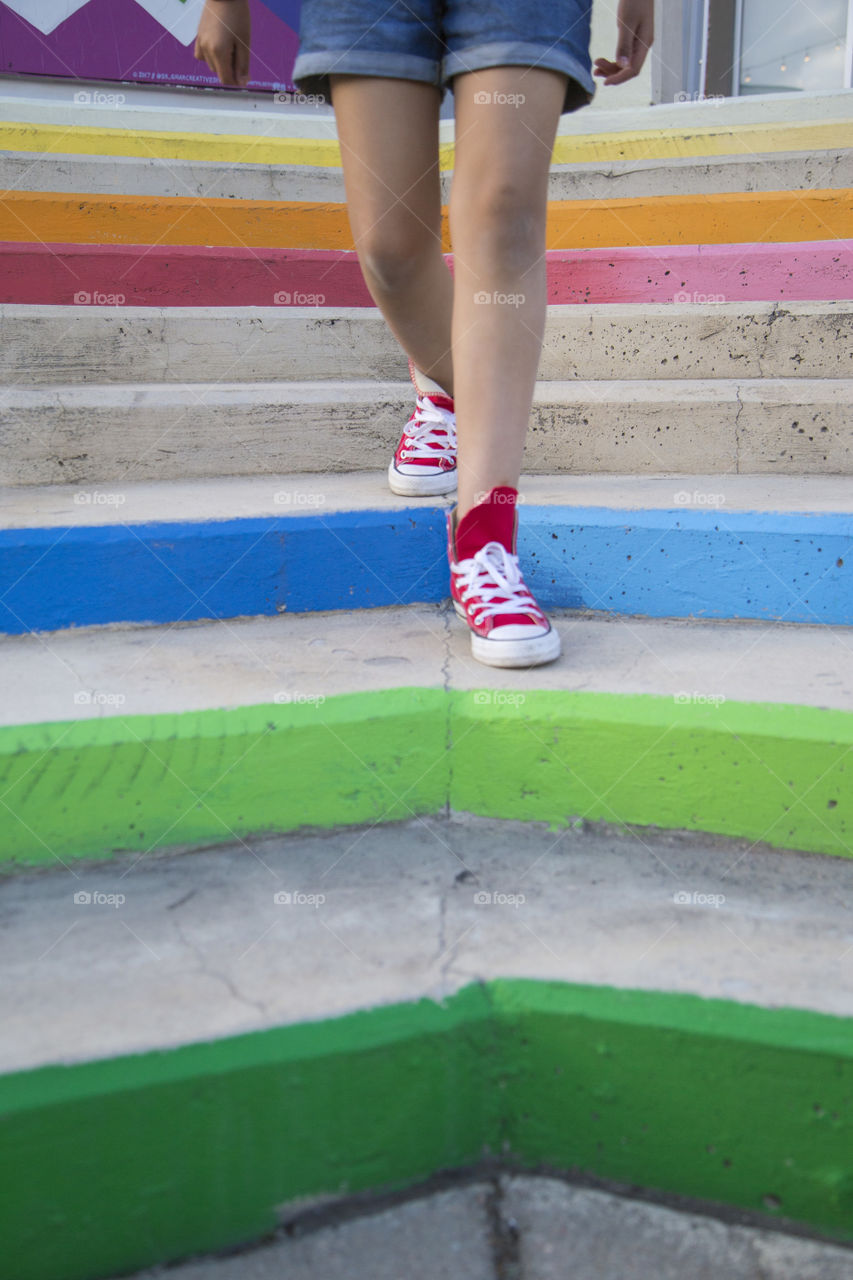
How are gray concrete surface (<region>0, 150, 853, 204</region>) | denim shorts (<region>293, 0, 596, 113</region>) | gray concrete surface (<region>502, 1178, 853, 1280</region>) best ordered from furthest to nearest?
gray concrete surface (<region>0, 150, 853, 204</region>) → denim shorts (<region>293, 0, 596, 113</region>) → gray concrete surface (<region>502, 1178, 853, 1280</region>)

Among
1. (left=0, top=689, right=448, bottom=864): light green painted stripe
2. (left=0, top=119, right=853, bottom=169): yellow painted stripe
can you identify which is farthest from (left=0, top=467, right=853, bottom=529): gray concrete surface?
(left=0, top=119, right=853, bottom=169): yellow painted stripe

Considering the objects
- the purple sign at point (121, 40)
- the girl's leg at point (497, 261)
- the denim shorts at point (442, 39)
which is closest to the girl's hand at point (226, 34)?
the denim shorts at point (442, 39)

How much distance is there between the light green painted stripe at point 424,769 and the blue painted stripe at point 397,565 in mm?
353

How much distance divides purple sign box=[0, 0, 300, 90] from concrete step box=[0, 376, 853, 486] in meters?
2.74

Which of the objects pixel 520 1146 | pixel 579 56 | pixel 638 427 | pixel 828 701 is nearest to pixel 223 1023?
pixel 520 1146

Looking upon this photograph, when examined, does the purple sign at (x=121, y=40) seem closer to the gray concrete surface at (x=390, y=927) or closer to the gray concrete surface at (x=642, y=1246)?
the gray concrete surface at (x=390, y=927)

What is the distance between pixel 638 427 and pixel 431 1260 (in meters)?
1.39

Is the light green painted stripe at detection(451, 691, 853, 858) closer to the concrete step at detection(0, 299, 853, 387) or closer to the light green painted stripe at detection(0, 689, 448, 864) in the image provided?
the light green painted stripe at detection(0, 689, 448, 864)

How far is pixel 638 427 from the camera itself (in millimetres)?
1721

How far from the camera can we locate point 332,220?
2.51 meters

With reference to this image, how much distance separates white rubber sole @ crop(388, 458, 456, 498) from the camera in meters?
1.50

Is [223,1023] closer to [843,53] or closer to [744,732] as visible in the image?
[744,732]

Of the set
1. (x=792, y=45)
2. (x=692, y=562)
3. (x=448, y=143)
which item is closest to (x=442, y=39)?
(x=692, y=562)

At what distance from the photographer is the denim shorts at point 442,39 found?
109cm
